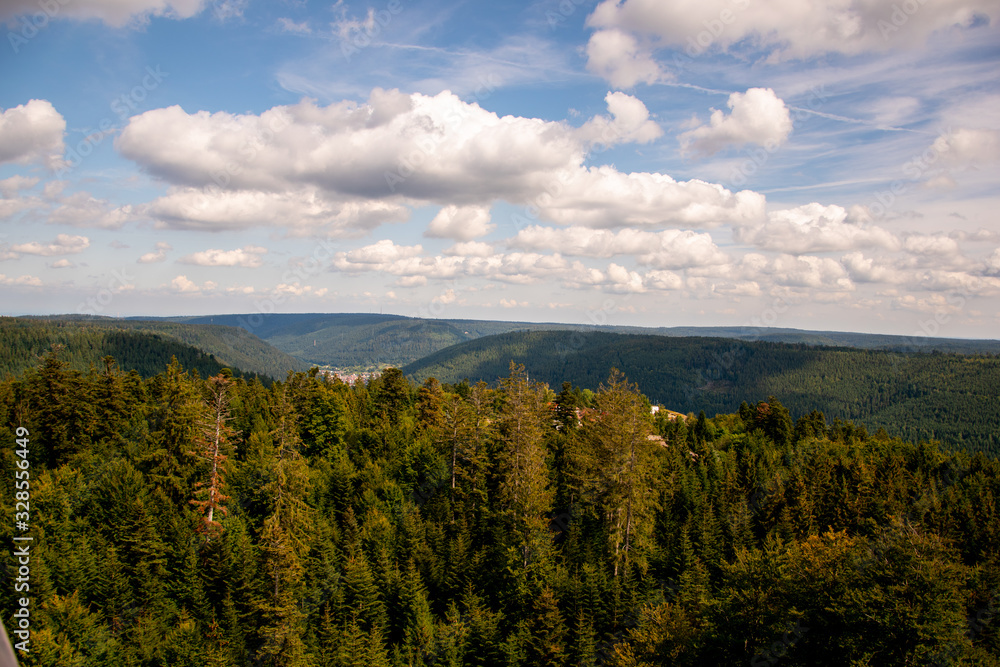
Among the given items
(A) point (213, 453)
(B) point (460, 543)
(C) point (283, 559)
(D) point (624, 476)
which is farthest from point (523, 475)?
(A) point (213, 453)

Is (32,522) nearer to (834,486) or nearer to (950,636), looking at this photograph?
(950,636)

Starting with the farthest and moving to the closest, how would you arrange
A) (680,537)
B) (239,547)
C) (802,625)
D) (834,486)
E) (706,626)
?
(834,486)
(680,537)
(239,547)
(706,626)
(802,625)

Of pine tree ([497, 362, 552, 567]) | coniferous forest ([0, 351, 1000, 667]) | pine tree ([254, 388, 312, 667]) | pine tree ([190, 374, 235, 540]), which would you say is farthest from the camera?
pine tree ([497, 362, 552, 567])

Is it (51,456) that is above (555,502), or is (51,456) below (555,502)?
above

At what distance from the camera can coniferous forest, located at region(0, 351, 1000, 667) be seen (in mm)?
30281

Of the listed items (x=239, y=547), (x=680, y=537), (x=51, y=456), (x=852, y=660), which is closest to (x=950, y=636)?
(x=852, y=660)

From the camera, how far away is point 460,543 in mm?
46344

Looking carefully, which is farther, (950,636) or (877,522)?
(877,522)

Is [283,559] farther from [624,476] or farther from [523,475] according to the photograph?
[624,476]

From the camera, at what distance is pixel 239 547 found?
42.8 metres

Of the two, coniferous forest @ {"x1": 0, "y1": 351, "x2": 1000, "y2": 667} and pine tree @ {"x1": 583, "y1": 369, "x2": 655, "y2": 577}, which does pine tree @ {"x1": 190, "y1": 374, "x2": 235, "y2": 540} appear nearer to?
coniferous forest @ {"x1": 0, "y1": 351, "x2": 1000, "y2": 667}

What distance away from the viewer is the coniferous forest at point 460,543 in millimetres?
30281

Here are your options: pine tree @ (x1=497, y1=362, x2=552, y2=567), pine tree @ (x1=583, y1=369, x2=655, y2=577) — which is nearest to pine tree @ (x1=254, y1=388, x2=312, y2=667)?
pine tree @ (x1=497, y1=362, x2=552, y2=567)

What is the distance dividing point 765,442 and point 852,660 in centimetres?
5618
